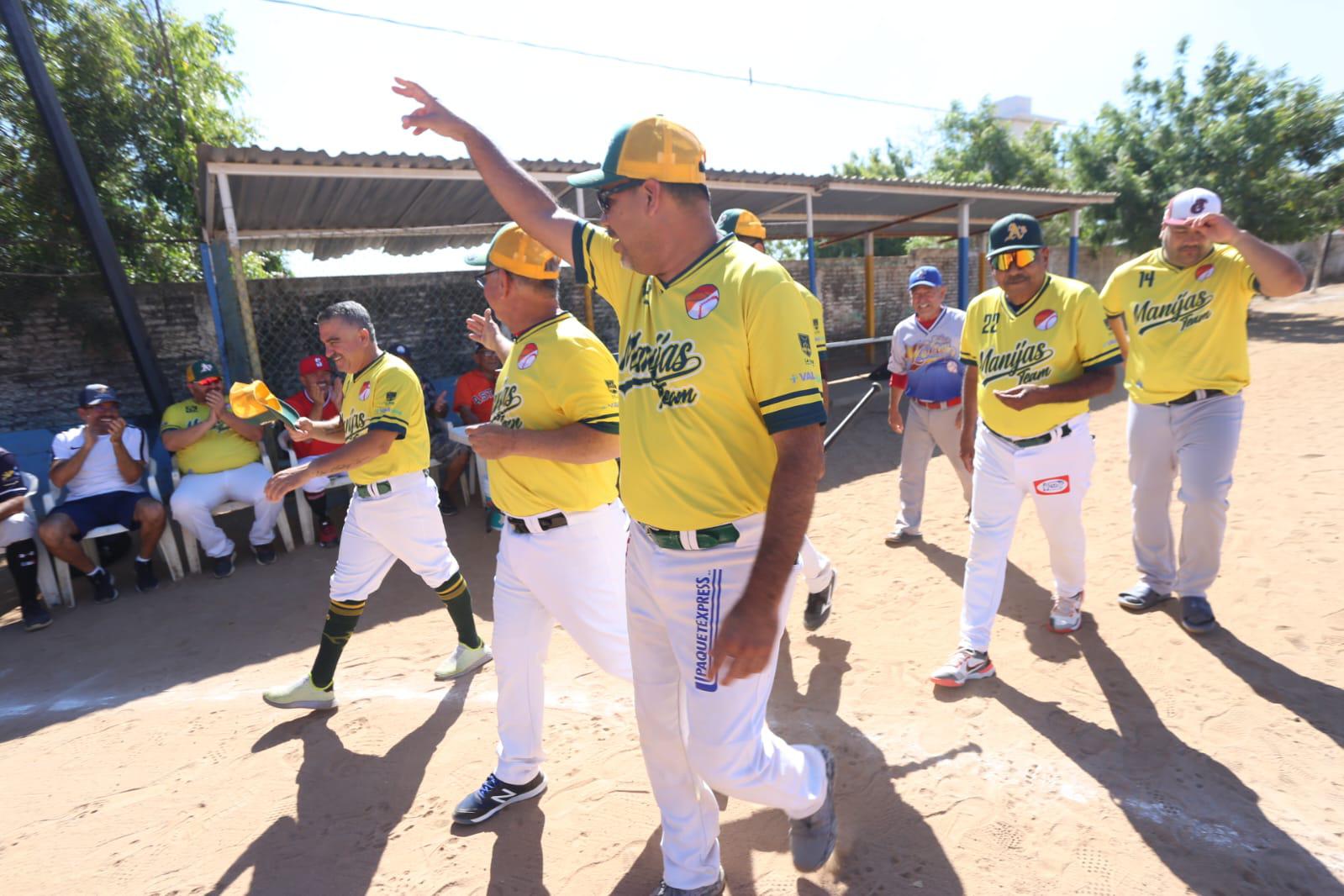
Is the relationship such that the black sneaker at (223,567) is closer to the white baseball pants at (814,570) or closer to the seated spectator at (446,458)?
the seated spectator at (446,458)

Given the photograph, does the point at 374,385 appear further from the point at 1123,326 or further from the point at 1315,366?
the point at 1315,366

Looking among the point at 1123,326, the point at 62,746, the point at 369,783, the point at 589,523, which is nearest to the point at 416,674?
the point at 369,783

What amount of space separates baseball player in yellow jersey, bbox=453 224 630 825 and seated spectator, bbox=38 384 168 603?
15.4 ft

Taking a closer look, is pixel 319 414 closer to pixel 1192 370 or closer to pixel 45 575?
pixel 45 575

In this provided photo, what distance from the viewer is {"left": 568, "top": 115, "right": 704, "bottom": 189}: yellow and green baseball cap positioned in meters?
1.86

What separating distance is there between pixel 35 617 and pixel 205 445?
178 cm

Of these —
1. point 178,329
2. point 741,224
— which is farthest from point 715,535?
point 178,329

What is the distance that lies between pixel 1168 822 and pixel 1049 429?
65.9 inches

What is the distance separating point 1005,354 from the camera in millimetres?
3607

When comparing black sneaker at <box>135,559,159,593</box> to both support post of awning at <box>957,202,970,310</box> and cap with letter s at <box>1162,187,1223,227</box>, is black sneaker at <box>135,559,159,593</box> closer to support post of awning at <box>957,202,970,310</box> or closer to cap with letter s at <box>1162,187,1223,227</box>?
cap with letter s at <box>1162,187,1223,227</box>

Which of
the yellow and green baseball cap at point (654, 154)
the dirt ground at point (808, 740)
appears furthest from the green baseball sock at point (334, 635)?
the yellow and green baseball cap at point (654, 154)

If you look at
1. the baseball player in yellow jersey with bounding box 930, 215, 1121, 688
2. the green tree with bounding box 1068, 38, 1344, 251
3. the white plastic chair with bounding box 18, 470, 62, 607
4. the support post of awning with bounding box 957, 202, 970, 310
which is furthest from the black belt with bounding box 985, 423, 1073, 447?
the green tree with bounding box 1068, 38, 1344, 251

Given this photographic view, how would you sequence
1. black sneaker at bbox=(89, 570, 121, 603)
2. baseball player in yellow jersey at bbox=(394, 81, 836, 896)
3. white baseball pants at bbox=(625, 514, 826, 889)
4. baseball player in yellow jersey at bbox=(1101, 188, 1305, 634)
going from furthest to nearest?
black sneaker at bbox=(89, 570, 121, 603), baseball player in yellow jersey at bbox=(1101, 188, 1305, 634), white baseball pants at bbox=(625, 514, 826, 889), baseball player in yellow jersey at bbox=(394, 81, 836, 896)

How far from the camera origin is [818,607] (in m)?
4.23
